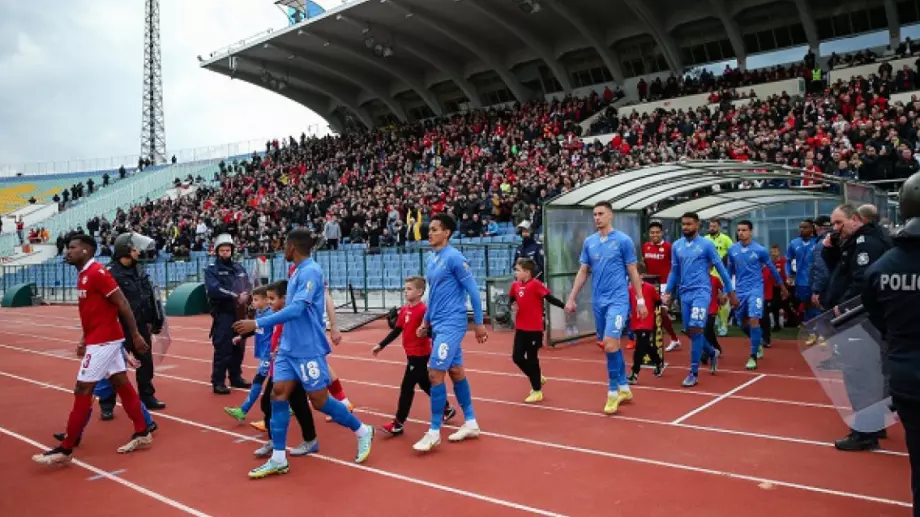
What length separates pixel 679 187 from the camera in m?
12.6

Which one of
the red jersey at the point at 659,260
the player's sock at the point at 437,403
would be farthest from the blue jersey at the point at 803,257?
the player's sock at the point at 437,403

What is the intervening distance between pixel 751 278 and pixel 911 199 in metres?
6.55

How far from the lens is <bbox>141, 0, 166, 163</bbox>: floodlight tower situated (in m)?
61.1

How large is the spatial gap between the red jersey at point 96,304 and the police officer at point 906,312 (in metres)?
5.70

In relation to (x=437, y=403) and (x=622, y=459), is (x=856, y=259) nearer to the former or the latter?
(x=622, y=459)

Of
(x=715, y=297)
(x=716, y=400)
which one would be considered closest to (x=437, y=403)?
(x=716, y=400)

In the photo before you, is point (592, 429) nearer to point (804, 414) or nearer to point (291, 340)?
point (804, 414)

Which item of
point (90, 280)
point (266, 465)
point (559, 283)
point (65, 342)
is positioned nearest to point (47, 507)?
point (266, 465)

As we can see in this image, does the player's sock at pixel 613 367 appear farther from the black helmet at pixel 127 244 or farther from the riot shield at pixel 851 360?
the black helmet at pixel 127 244

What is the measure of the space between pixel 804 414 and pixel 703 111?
17897 millimetres

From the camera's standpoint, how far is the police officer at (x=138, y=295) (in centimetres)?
742

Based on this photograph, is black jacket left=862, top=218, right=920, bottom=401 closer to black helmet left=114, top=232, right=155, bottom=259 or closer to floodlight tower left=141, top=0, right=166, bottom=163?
black helmet left=114, top=232, right=155, bottom=259

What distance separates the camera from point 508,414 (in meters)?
7.07

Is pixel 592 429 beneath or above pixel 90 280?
beneath
